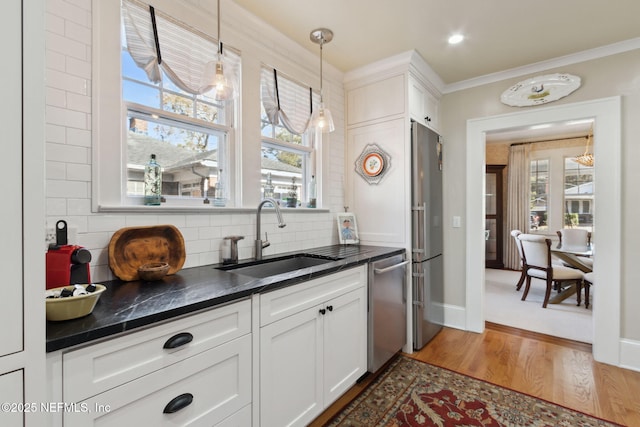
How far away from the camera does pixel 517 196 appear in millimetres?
6148

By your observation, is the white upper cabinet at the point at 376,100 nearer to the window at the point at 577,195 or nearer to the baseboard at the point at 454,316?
the baseboard at the point at 454,316

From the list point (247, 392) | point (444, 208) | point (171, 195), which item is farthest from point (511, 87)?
point (247, 392)

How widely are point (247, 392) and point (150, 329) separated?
0.57m

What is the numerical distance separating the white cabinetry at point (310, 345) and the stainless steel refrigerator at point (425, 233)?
2.64 feet

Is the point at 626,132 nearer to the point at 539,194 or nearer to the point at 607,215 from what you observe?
the point at 607,215

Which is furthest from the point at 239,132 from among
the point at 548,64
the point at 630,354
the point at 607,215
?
the point at 630,354

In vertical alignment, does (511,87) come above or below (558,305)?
above

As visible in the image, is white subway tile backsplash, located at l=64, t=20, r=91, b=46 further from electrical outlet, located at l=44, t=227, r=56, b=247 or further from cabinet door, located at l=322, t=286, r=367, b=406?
cabinet door, located at l=322, t=286, r=367, b=406

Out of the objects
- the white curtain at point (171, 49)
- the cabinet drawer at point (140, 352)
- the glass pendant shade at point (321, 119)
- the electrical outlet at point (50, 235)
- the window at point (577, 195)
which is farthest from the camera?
the window at point (577, 195)

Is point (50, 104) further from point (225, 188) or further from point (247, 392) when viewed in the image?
point (247, 392)

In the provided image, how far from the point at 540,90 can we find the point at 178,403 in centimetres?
365

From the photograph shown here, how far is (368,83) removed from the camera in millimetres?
2879

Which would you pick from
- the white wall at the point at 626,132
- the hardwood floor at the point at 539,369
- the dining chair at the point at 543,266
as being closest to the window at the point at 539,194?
the dining chair at the point at 543,266

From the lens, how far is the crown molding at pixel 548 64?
246cm
